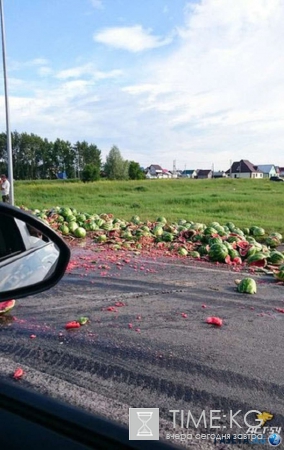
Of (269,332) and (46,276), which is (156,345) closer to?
(269,332)

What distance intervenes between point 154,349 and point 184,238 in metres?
7.66

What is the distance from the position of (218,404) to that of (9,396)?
6.36ft

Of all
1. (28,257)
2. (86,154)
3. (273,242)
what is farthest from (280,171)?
(28,257)

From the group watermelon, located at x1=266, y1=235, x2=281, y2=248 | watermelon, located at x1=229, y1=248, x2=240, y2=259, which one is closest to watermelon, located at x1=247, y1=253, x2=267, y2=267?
watermelon, located at x1=229, y1=248, x2=240, y2=259

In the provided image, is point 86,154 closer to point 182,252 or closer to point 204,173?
point 204,173

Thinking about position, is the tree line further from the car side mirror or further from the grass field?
the car side mirror

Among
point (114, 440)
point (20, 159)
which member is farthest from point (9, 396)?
point (20, 159)

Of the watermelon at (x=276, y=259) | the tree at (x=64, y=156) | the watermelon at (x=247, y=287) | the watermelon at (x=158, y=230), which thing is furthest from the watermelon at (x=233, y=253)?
the tree at (x=64, y=156)

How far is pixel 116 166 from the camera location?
71938 mm

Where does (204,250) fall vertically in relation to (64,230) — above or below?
below

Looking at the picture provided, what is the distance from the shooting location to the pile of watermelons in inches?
371

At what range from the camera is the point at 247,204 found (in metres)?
23.6

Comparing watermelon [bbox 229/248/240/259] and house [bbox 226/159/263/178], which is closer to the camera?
watermelon [bbox 229/248/240/259]

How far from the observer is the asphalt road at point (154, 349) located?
322 cm
